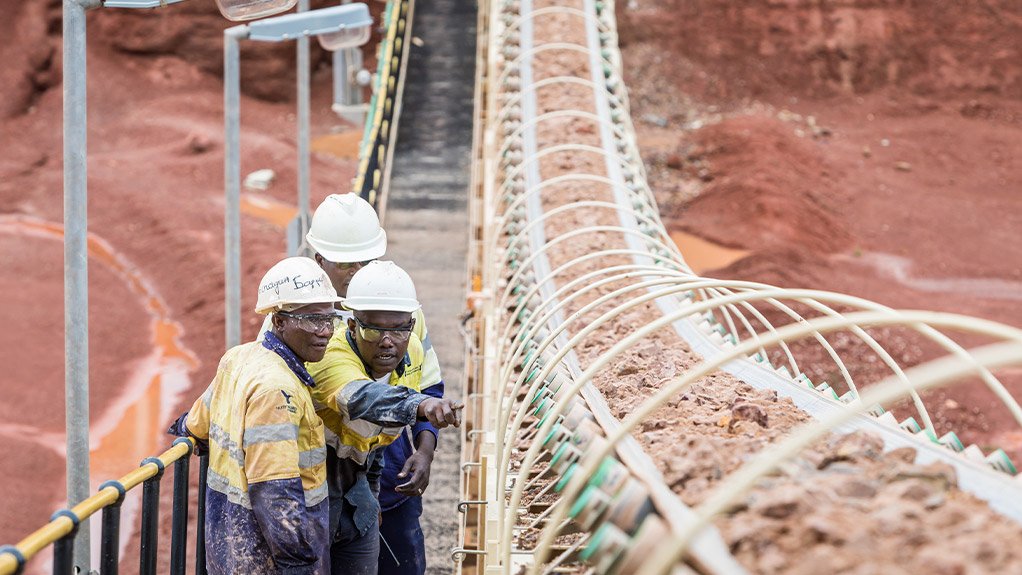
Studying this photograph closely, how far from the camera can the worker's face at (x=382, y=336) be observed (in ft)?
15.2

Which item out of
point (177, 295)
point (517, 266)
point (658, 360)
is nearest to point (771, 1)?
point (177, 295)

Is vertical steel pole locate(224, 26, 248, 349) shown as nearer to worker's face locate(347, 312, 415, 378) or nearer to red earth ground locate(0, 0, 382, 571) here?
red earth ground locate(0, 0, 382, 571)

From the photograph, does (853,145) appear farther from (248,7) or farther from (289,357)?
(289,357)

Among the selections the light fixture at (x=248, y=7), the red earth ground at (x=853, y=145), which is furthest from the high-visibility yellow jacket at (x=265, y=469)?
the red earth ground at (x=853, y=145)

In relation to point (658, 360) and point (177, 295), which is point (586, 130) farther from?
point (177, 295)

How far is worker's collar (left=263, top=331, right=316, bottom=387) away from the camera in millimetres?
4262

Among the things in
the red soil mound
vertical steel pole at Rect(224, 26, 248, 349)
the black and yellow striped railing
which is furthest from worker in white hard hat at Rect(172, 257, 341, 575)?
the red soil mound

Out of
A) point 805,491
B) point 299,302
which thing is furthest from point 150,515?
point 805,491

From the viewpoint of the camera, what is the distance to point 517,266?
8.56 m

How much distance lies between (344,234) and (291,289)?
1303 millimetres

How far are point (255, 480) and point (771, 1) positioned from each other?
2735 centimetres

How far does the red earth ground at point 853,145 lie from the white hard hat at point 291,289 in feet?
38.2

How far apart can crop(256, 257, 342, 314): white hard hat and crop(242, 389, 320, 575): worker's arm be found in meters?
0.43

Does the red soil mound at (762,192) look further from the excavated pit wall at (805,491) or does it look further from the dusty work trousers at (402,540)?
the dusty work trousers at (402,540)
